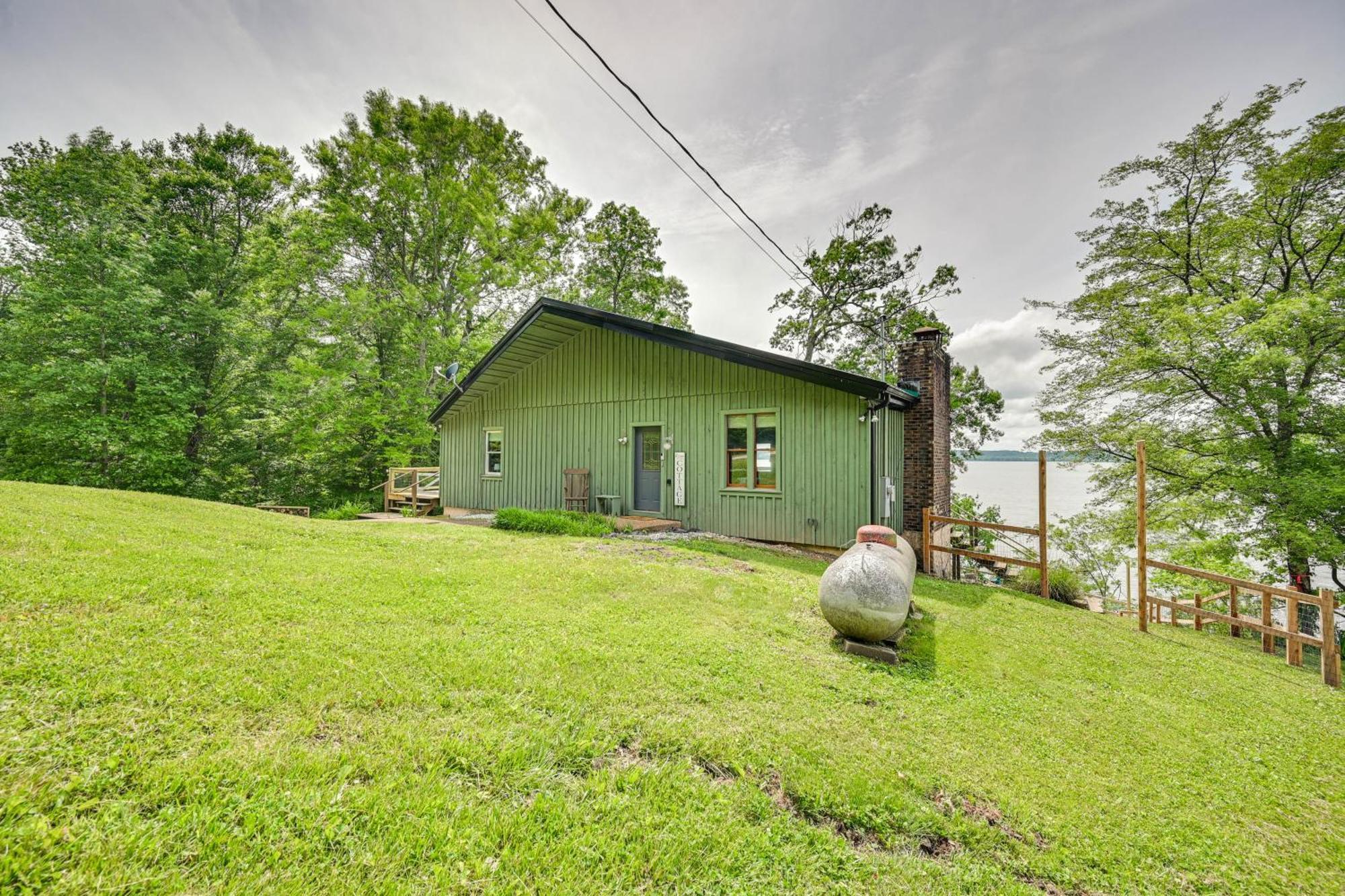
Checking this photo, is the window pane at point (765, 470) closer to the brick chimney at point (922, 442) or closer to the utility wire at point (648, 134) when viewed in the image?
the brick chimney at point (922, 442)

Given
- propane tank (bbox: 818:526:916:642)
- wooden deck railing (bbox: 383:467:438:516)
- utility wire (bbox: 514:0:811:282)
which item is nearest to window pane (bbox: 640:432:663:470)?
utility wire (bbox: 514:0:811:282)

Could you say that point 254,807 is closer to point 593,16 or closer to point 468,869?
point 468,869

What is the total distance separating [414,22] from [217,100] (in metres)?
6.68

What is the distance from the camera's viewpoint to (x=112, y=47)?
734 cm

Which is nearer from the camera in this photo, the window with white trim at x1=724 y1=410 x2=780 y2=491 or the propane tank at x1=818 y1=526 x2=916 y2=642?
the propane tank at x1=818 y1=526 x2=916 y2=642

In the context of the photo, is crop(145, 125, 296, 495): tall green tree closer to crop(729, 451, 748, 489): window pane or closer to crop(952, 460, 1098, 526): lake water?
crop(729, 451, 748, 489): window pane

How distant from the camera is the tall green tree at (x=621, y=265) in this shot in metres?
22.4

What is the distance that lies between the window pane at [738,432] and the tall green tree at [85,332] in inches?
717

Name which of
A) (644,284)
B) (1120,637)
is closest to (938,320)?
(644,284)

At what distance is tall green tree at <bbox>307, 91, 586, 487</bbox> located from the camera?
17953 millimetres

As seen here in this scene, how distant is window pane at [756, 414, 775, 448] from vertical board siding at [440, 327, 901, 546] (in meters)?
0.20

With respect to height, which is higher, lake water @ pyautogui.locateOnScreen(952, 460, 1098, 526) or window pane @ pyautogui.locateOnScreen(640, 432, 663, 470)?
window pane @ pyautogui.locateOnScreen(640, 432, 663, 470)

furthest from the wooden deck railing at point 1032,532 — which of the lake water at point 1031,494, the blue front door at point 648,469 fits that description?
the blue front door at point 648,469

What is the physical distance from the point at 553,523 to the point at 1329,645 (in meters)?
9.99
